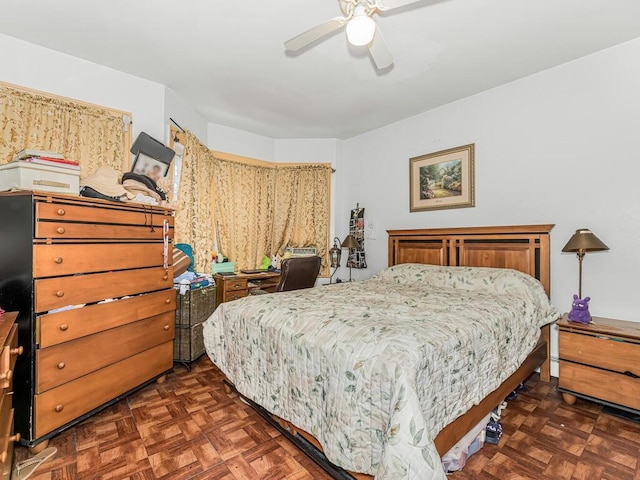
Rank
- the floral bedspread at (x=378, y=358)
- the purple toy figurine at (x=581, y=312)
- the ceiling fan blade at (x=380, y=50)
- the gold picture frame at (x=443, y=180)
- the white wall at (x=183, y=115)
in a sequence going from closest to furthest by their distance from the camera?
the floral bedspread at (x=378, y=358), the ceiling fan blade at (x=380, y=50), the purple toy figurine at (x=581, y=312), the white wall at (x=183, y=115), the gold picture frame at (x=443, y=180)

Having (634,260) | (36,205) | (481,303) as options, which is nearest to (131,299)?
(36,205)

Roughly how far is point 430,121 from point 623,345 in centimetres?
271

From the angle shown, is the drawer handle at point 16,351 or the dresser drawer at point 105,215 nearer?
the drawer handle at point 16,351

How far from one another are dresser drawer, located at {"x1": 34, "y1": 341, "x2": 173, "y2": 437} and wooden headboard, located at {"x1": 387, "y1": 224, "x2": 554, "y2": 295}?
108 inches

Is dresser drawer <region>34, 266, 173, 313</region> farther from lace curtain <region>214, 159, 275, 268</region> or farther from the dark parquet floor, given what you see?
lace curtain <region>214, 159, 275, 268</region>

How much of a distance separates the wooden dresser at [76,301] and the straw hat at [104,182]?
0.19 m

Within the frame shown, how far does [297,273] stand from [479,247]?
1.85 m

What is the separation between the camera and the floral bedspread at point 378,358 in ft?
3.97

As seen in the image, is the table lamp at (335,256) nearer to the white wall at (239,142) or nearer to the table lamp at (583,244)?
the white wall at (239,142)

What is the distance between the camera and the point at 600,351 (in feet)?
7.02

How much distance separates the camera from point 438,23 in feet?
7.08

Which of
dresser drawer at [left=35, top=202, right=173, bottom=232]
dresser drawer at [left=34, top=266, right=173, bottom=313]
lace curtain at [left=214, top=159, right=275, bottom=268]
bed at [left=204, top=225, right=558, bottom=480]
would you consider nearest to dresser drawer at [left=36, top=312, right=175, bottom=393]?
dresser drawer at [left=34, top=266, right=173, bottom=313]

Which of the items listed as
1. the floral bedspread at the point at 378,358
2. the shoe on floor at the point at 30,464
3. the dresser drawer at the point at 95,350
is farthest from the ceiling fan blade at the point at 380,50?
the shoe on floor at the point at 30,464

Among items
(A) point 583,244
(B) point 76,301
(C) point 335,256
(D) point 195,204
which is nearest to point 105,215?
(B) point 76,301
